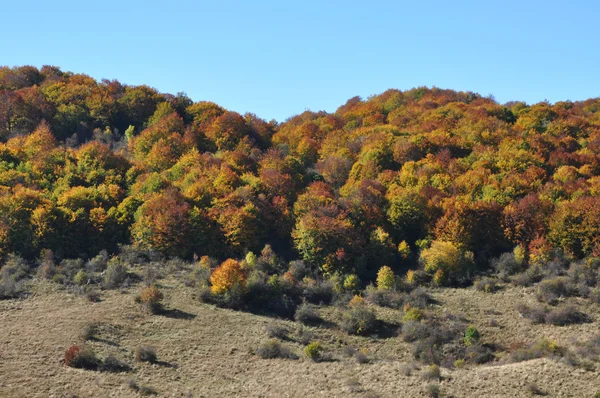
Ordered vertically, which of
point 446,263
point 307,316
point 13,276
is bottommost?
point 307,316

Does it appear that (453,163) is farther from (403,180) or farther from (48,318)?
(48,318)

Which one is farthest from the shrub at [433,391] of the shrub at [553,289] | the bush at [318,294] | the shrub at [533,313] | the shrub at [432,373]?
the bush at [318,294]

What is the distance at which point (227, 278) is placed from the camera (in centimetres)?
6066

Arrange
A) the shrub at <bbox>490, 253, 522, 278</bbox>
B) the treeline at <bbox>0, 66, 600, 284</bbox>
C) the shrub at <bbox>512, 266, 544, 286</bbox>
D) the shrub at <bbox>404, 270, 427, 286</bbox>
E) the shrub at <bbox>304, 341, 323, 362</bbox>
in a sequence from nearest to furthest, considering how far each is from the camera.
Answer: the shrub at <bbox>304, 341, 323, 362</bbox>, the shrub at <bbox>512, 266, 544, 286</bbox>, the shrub at <bbox>490, 253, 522, 278</bbox>, the shrub at <bbox>404, 270, 427, 286</bbox>, the treeline at <bbox>0, 66, 600, 284</bbox>

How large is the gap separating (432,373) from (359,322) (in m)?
10.6

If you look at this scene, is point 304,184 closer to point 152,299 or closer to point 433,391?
point 152,299

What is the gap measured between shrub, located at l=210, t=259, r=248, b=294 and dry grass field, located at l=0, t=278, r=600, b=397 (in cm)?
204

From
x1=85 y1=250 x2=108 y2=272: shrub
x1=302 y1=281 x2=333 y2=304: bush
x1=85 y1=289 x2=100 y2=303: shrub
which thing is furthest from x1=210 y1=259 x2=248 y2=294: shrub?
x1=85 y1=250 x2=108 y2=272: shrub

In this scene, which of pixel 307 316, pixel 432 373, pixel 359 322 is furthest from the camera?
pixel 307 316

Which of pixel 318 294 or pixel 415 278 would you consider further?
pixel 415 278

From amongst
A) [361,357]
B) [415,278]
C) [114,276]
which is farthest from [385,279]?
[114,276]

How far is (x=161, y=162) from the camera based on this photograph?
91.9m

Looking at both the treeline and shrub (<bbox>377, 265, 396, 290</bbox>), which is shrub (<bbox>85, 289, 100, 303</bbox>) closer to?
the treeline

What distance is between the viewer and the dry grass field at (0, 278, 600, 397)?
4462cm
